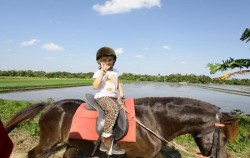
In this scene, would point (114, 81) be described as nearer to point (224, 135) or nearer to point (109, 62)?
point (109, 62)

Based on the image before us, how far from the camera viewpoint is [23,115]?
5398mm

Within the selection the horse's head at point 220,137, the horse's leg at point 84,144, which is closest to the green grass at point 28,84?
the horse's leg at point 84,144

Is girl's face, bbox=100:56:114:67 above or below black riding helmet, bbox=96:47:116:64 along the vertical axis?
below

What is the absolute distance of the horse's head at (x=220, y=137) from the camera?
3773mm

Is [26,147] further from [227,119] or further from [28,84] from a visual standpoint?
[28,84]

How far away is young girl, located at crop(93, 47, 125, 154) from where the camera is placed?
14.3 feet

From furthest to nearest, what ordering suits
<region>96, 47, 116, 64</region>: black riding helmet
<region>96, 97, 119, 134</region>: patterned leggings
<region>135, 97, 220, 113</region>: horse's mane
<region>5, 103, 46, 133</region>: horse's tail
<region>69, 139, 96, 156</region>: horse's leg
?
<region>5, 103, 46, 133</region>: horse's tail, <region>69, 139, 96, 156</region>: horse's leg, <region>96, 47, 116, 64</region>: black riding helmet, <region>96, 97, 119, 134</region>: patterned leggings, <region>135, 97, 220, 113</region>: horse's mane

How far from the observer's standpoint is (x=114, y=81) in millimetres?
4691

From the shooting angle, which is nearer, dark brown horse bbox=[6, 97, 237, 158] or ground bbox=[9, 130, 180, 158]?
dark brown horse bbox=[6, 97, 237, 158]

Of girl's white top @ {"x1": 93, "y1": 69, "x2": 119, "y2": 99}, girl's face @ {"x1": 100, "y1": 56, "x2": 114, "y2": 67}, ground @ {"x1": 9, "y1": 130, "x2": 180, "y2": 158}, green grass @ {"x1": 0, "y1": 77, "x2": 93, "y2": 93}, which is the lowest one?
green grass @ {"x1": 0, "y1": 77, "x2": 93, "y2": 93}

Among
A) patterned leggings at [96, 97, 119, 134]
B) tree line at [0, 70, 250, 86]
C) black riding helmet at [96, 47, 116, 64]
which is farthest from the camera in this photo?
tree line at [0, 70, 250, 86]

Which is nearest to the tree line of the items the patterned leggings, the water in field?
the water in field

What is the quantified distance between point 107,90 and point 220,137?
77.1 inches

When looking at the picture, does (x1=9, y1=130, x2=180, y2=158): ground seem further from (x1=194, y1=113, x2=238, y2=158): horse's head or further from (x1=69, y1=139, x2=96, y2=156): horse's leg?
(x1=194, y1=113, x2=238, y2=158): horse's head
